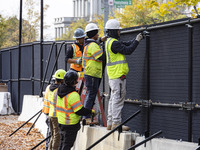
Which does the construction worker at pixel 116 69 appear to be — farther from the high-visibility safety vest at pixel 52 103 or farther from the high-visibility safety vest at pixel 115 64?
the high-visibility safety vest at pixel 52 103

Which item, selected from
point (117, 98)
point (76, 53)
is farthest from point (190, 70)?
point (76, 53)

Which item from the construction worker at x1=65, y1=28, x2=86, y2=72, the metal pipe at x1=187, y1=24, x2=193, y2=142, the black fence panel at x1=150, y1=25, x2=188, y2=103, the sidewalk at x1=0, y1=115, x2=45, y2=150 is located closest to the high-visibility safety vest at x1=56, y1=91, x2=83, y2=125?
the black fence panel at x1=150, y1=25, x2=188, y2=103

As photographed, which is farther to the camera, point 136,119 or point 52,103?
point 52,103

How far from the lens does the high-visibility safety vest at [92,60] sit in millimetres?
9375

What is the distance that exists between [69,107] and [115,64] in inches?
50.3

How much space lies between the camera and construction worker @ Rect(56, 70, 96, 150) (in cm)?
800

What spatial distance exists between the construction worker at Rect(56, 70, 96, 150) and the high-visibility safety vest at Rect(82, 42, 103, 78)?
54.9 inches

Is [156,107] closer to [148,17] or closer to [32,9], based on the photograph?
[148,17]

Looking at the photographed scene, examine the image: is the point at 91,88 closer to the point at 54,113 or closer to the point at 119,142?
the point at 54,113

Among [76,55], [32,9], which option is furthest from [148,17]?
[76,55]

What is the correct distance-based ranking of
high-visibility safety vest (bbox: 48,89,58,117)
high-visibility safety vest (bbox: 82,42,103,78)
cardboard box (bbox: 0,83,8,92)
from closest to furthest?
high-visibility safety vest (bbox: 82,42,103,78) → high-visibility safety vest (bbox: 48,89,58,117) → cardboard box (bbox: 0,83,8,92)

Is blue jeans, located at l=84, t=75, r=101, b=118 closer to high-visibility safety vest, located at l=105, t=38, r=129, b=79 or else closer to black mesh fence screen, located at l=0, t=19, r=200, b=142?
black mesh fence screen, located at l=0, t=19, r=200, b=142

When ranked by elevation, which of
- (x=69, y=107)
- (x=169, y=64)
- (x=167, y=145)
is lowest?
(x=167, y=145)

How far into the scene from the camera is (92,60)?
9492 mm
